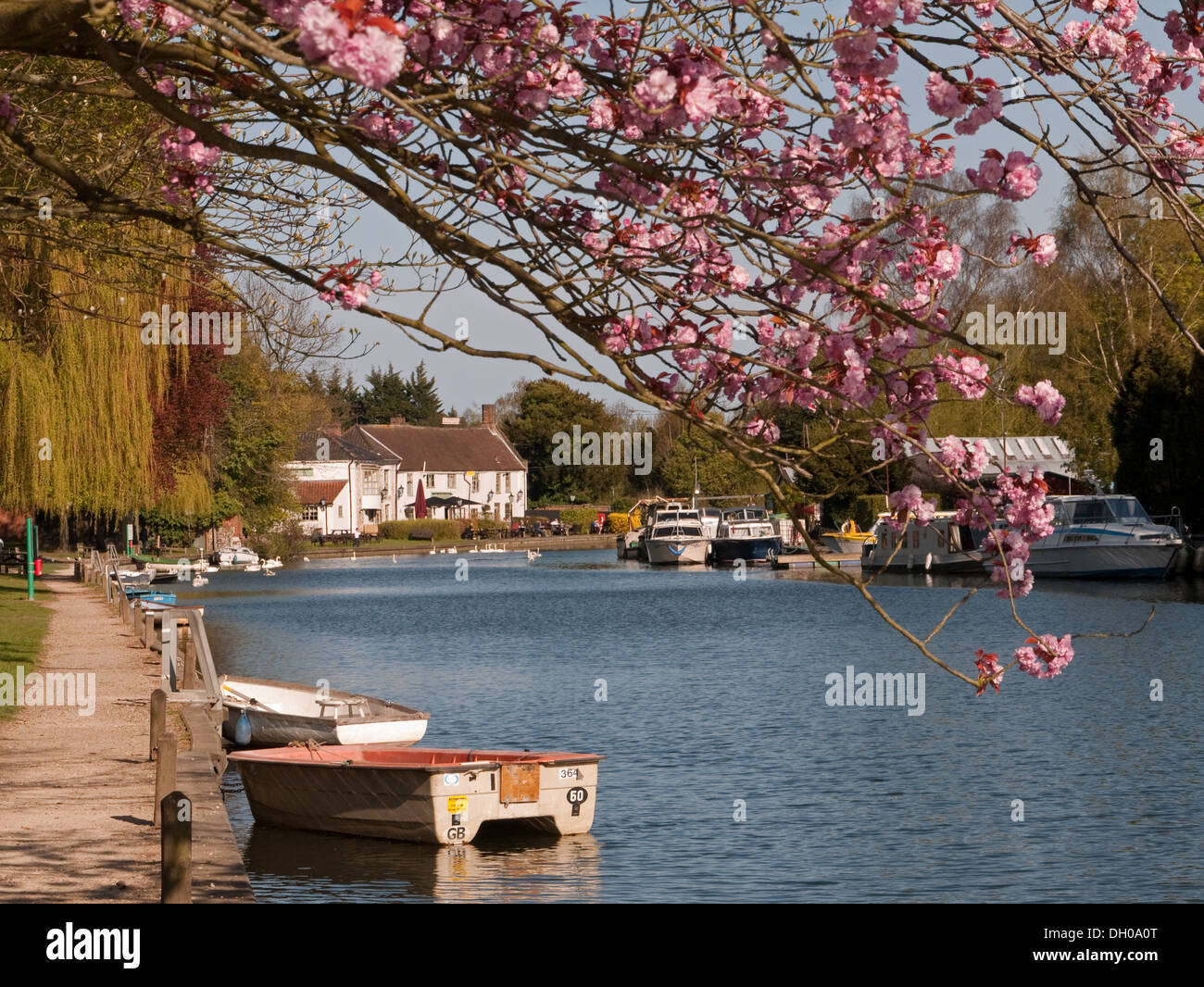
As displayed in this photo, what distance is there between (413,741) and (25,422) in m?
16.3

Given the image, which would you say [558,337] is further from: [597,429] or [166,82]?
Result: [597,429]

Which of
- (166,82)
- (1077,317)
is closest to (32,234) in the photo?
(166,82)

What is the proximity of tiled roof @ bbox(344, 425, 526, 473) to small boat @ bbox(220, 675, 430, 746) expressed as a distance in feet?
311

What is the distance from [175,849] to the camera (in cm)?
838

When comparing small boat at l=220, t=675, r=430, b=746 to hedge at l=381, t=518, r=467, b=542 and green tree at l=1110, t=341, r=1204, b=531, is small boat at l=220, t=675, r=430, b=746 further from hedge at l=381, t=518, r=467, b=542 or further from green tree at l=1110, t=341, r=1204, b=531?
hedge at l=381, t=518, r=467, b=542

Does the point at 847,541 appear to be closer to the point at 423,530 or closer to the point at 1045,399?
the point at 423,530

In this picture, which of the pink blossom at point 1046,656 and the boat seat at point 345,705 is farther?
the boat seat at point 345,705

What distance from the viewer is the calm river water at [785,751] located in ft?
47.2

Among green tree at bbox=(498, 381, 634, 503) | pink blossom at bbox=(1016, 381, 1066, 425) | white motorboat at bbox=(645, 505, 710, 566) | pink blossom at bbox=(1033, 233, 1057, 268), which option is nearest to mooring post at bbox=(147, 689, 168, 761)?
pink blossom at bbox=(1016, 381, 1066, 425)

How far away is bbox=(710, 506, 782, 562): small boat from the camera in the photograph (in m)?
73.6

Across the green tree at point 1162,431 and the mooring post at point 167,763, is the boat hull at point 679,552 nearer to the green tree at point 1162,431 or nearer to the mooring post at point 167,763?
the green tree at point 1162,431

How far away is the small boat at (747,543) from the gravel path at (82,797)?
5149cm

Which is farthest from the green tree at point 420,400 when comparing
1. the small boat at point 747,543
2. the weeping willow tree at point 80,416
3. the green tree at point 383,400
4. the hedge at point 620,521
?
the weeping willow tree at point 80,416

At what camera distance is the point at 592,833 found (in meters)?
16.1
